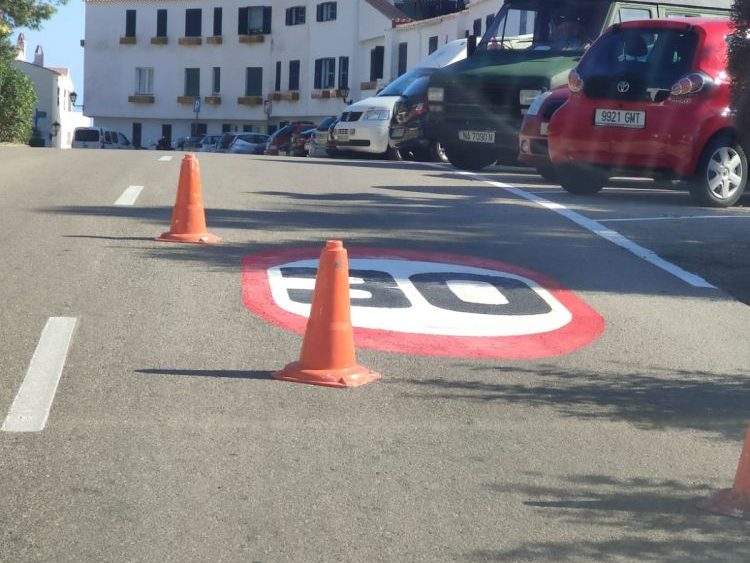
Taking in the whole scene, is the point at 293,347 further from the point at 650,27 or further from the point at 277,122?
the point at 277,122

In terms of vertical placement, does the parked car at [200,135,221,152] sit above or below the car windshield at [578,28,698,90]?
below

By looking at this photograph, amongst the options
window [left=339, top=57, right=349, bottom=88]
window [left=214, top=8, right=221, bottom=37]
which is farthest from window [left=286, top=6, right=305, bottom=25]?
window [left=339, top=57, right=349, bottom=88]

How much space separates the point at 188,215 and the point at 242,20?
2511 inches

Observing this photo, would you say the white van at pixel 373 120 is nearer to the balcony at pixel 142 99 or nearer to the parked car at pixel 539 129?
the parked car at pixel 539 129

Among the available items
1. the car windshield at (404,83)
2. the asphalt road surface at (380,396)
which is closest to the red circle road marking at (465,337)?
the asphalt road surface at (380,396)

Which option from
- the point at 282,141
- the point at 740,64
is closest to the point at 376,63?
the point at 282,141

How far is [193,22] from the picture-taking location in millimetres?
75188

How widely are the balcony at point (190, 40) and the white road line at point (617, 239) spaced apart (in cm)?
6086

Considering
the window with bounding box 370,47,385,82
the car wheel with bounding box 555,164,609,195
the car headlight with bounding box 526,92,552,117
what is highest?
the window with bounding box 370,47,385,82

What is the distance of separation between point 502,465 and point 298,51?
64.9m

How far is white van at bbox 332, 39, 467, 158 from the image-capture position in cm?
2608

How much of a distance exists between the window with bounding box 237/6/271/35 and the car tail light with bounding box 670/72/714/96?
2325 inches

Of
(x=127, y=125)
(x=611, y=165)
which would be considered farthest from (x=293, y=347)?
(x=127, y=125)

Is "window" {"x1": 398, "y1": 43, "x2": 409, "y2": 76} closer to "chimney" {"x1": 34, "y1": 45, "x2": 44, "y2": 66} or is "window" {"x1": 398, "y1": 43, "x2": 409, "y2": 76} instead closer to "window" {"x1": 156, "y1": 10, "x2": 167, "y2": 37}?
"window" {"x1": 156, "y1": 10, "x2": 167, "y2": 37}
